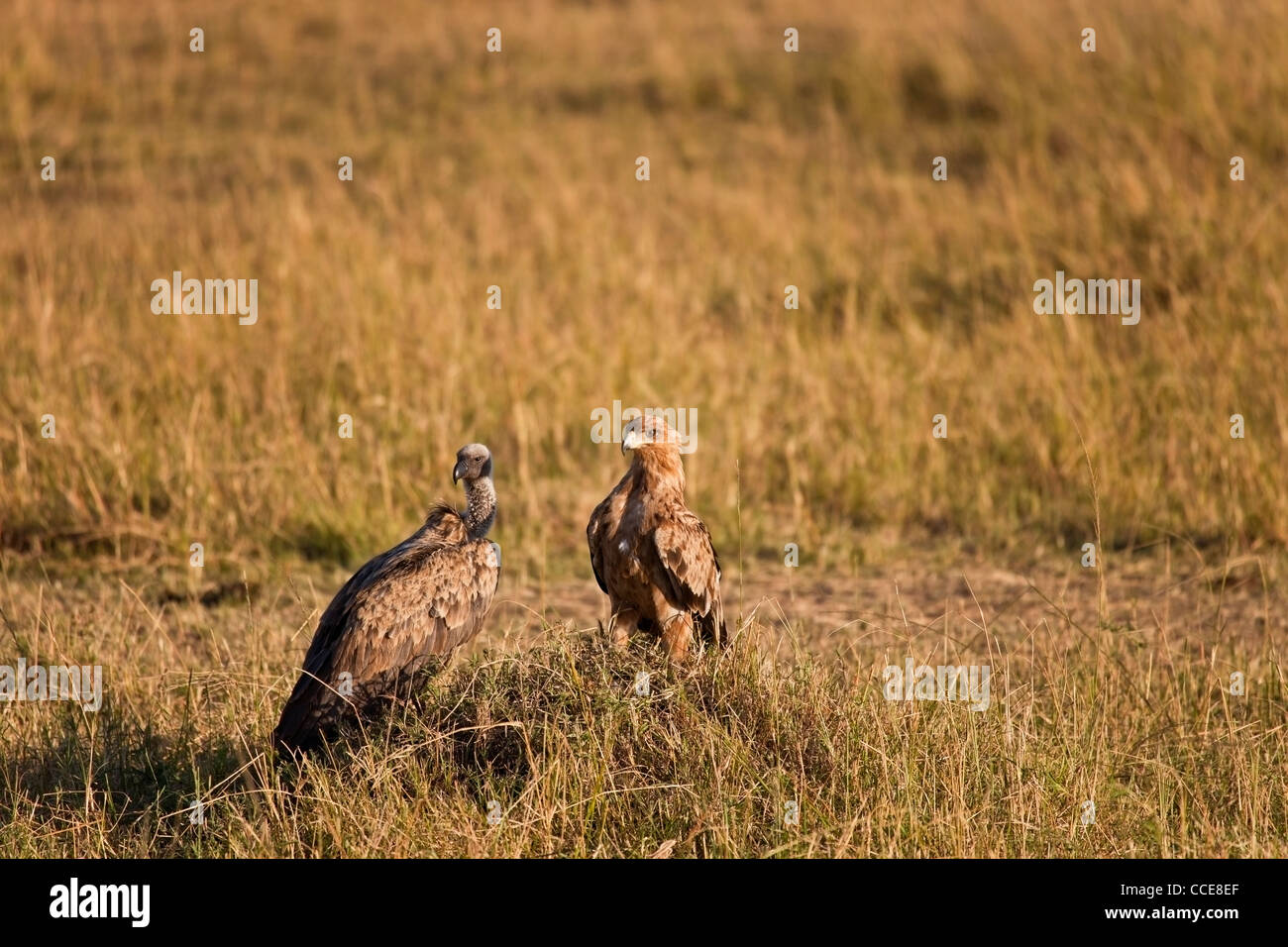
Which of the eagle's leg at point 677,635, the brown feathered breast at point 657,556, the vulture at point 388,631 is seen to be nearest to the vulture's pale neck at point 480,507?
the vulture at point 388,631

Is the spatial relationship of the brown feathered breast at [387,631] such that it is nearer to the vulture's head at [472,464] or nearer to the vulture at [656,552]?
the vulture's head at [472,464]

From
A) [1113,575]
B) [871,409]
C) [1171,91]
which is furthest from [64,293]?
[1171,91]

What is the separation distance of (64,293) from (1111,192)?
657 cm

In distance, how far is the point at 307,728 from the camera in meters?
4.47

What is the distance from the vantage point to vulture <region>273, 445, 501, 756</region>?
448 centimetres

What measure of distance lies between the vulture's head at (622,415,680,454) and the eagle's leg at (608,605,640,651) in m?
0.53

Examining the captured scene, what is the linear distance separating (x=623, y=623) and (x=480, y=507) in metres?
0.59

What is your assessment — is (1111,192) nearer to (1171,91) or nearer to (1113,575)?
(1171,91)

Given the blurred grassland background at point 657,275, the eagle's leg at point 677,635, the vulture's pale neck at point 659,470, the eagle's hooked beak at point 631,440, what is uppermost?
the blurred grassland background at point 657,275

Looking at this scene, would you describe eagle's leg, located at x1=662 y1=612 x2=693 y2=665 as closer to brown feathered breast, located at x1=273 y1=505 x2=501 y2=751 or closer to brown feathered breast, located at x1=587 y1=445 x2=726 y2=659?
brown feathered breast, located at x1=587 y1=445 x2=726 y2=659

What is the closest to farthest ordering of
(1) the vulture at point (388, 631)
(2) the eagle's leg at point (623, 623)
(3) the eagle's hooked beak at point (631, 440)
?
(1) the vulture at point (388, 631) → (3) the eagle's hooked beak at point (631, 440) → (2) the eagle's leg at point (623, 623)

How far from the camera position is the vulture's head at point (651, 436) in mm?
4781

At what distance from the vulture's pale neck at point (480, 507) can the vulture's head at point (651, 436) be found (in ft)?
1.56

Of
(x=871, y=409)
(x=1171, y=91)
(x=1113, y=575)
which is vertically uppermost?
(x=1171, y=91)
